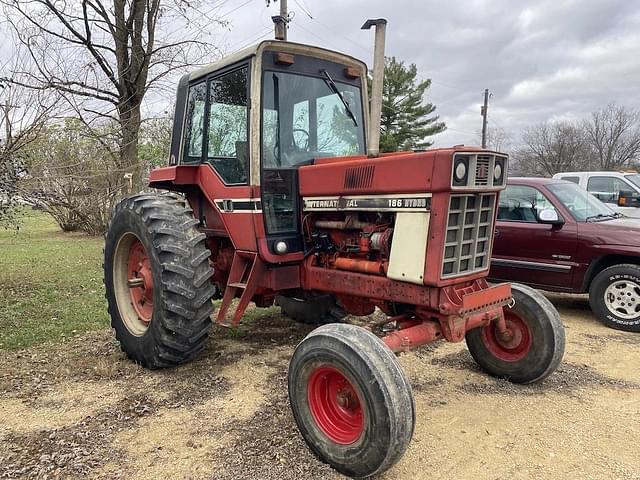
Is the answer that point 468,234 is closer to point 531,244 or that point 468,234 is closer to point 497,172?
point 497,172

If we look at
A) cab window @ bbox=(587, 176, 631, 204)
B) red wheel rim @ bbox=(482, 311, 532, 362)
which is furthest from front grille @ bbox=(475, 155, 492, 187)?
cab window @ bbox=(587, 176, 631, 204)

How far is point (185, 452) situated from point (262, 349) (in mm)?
1845

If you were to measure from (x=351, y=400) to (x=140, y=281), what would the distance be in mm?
2376

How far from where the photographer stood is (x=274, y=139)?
3.96 meters

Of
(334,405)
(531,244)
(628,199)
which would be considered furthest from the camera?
(628,199)

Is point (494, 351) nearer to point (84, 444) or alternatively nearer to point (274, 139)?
point (274, 139)

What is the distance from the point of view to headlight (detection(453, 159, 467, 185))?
3.08m

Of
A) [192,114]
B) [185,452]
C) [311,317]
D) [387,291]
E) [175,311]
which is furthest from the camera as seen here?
[311,317]

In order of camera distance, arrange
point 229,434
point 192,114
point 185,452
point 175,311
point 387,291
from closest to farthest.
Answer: point 185,452 < point 229,434 < point 387,291 < point 175,311 < point 192,114

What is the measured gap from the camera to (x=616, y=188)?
9594 millimetres

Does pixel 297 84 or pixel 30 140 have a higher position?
pixel 297 84

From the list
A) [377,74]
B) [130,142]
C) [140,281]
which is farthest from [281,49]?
[130,142]

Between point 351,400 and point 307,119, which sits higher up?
point 307,119

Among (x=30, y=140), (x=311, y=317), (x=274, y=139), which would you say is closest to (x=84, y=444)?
(x=274, y=139)
